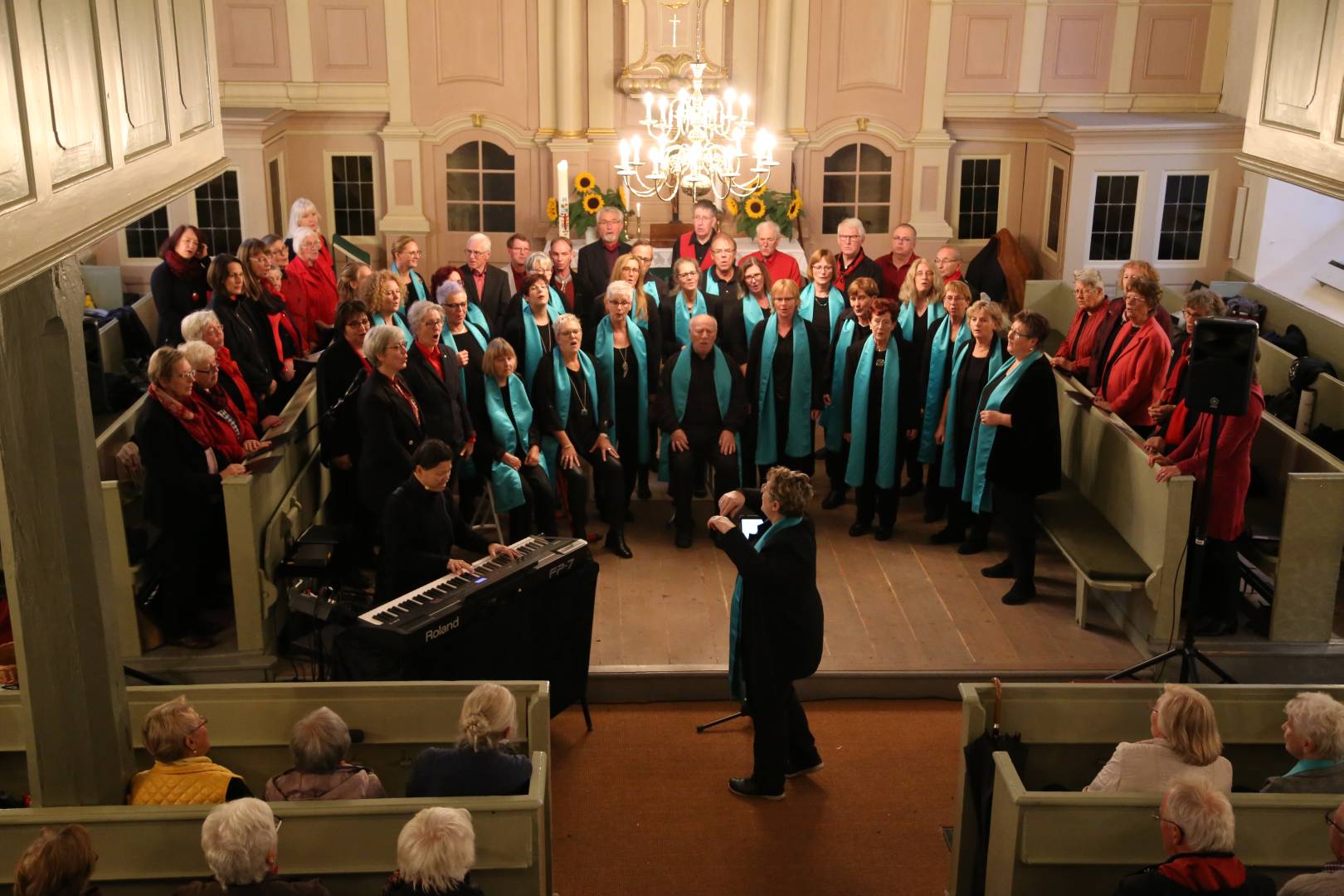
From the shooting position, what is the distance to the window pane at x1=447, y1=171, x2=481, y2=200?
12430 millimetres

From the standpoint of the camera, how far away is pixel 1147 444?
6570 millimetres

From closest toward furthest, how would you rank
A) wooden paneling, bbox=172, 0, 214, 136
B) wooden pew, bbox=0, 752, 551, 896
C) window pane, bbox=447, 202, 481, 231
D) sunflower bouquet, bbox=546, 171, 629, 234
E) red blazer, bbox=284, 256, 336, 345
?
wooden pew, bbox=0, 752, 551, 896
wooden paneling, bbox=172, 0, 214, 136
red blazer, bbox=284, 256, 336, 345
sunflower bouquet, bbox=546, 171, 629, 234
window pane, bbox=447, 202, 481, 231

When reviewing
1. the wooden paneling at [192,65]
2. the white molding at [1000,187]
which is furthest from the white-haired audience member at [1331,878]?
the white molding at [1000,187]

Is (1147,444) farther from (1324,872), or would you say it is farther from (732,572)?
(1324,872)

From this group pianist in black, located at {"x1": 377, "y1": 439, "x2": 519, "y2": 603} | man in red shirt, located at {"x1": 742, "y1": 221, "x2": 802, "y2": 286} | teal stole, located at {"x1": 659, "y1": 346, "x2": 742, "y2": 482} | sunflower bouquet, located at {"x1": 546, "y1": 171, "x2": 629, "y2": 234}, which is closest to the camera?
pianist in black, located at {"x1": 377, "y1": 439, "x2": 519, "y2": 603}

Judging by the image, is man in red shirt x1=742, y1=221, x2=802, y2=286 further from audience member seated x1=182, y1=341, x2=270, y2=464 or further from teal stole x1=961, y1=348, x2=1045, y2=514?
audience member seated x1=182, y1=341, x2=270, y2=464

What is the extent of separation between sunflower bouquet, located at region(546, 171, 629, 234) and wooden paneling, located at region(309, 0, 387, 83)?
6.40 feet

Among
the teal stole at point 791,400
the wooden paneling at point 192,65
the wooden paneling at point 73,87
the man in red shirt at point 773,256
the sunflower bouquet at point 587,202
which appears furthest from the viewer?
the sunflower bouquet at point 587,202

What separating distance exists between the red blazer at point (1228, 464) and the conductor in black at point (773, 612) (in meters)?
2.19

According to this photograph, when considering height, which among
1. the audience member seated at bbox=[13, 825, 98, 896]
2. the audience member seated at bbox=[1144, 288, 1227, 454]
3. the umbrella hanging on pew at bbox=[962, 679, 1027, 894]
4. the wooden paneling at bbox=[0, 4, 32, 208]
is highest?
the wooden paneling at bbox=[0, 4, 32, 208]

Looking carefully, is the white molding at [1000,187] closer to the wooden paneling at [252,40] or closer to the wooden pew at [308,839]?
the wooden paneling at [252,40]

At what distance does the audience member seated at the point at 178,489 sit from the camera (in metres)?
6.00

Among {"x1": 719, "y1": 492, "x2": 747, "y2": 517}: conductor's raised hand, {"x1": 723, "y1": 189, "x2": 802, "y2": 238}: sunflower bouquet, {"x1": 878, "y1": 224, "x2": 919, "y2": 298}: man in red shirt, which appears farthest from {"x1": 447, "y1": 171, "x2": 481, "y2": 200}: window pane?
{"x1": 719, "y1": 492, "x2": 747, "y2": 517}: conductor's raised hand

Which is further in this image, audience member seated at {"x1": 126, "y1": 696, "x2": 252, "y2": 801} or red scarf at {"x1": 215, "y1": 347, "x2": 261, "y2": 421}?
red scarf at {"x1": 215, "y1": 347, "x2": 261, "y2": 421}
